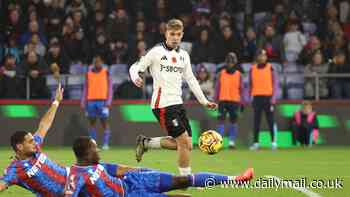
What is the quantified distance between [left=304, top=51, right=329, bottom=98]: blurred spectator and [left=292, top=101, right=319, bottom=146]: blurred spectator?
0.62 meters

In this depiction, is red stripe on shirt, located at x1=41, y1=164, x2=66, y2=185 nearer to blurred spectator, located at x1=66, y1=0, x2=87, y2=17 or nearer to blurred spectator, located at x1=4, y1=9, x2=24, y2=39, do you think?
blurred spectator, located at x1=4, y1=9, x2=24, y2=39

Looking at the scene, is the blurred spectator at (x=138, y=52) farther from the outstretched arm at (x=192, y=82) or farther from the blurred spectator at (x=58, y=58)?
the outstretched arm at (x=192, y=82)

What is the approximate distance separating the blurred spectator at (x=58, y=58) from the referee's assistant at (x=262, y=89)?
4.51m

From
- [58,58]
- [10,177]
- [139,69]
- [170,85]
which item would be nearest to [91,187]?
[10,177]

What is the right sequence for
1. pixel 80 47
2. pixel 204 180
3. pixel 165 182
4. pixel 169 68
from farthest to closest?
pixel 80 47, pixel 169 68, pixel 204 180, pixel 165 182

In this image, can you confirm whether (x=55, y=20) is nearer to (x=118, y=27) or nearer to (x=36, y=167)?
(x=118, y=27)

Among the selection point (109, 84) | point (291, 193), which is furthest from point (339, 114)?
point (291, 193)

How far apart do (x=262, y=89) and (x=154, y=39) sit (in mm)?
3642

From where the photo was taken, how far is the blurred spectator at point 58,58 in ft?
70.8

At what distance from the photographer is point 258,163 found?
16078mm

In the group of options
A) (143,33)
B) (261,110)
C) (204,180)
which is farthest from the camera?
(143,33)

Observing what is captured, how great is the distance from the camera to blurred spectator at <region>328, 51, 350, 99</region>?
71.8ft

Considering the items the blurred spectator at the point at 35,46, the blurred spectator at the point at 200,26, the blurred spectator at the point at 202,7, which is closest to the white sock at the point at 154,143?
the blurred spectator at the point at 35,46

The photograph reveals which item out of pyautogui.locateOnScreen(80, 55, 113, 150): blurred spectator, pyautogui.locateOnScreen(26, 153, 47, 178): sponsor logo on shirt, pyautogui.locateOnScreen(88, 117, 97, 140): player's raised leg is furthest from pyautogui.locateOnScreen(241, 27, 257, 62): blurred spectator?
pyautogui.locateOnScreen(26, 153, 47, 178): sponsor logo on shirt
